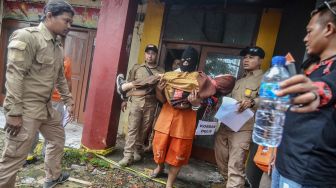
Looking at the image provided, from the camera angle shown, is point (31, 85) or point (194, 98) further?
point (194, 98)

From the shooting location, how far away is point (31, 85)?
275cm

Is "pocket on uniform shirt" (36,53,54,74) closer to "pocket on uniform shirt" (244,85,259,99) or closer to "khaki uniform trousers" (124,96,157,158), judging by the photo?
"khaki uniform trousers" (124,96,157,158)

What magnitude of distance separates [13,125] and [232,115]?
252 centimetres

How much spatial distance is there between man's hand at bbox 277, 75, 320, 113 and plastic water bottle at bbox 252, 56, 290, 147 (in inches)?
3.2

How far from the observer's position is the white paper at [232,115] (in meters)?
3.30

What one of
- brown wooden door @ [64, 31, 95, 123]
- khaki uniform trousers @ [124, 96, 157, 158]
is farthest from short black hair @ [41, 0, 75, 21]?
brown wooden door @ [64, 31, 95, 123]

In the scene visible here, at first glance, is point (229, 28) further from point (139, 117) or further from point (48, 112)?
point (48, 112)

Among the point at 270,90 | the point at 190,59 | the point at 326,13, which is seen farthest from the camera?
the point at 190,59

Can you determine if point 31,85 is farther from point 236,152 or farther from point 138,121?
point 236,152

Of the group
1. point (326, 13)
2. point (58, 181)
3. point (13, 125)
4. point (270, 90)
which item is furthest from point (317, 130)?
point (58, 181)

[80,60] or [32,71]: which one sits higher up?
[80,60]

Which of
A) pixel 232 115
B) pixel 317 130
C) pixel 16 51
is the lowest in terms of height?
pixel 232 115

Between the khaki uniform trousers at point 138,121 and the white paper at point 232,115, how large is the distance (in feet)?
4.85

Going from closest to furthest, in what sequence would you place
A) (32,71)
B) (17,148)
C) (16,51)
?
1. (16,51)
2. (17,148)
3. (32,71)
